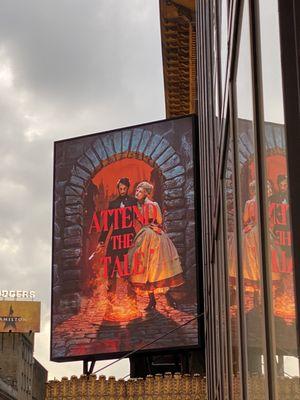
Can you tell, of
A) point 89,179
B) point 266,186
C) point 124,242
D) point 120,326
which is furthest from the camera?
point 89,179

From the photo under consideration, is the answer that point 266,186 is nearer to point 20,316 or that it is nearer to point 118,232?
point 118,232

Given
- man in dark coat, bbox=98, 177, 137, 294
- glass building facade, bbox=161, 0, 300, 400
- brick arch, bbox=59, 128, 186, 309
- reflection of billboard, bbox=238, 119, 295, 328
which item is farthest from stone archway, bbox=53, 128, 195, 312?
reflection of billboard, bbox=238, 119, 295, 328

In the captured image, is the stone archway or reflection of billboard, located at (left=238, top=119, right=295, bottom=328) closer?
reflection of billboard, located at (left=238, top=119, right=295, bottom=328)

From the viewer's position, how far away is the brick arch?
33.7 m

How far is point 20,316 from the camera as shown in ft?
331

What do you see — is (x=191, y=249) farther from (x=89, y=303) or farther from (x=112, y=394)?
(x=112, y=394)

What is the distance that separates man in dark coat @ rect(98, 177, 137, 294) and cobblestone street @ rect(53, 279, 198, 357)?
1.08 meters

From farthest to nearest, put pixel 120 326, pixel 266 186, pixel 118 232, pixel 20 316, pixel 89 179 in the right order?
pixel 20 316 < pixel 89 179 < pixel 118 232 < pixel 120 326 < pixel 266 186

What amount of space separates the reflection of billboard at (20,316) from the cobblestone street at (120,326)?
223 ft

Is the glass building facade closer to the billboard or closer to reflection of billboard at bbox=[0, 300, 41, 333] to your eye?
the billboard

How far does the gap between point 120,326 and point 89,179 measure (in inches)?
254

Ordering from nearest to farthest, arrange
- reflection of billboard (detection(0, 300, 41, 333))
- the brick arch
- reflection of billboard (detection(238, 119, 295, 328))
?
1. reflection of billboard (detection(238, 119, 295, 328))
2. the brick arch
3. reflection of billboard (detection(0, 300, 41, 333))

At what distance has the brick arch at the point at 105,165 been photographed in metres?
33.7

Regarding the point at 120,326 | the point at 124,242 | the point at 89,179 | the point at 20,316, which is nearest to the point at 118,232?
the point at 124,242
